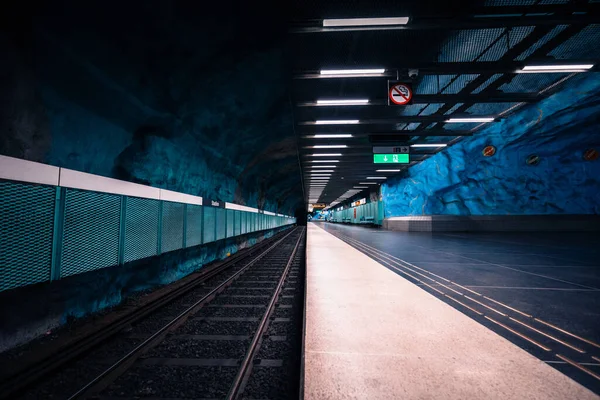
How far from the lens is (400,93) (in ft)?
21.0

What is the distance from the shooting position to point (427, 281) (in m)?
4.67

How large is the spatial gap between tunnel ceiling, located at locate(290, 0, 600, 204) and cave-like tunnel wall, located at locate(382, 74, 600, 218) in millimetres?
4737

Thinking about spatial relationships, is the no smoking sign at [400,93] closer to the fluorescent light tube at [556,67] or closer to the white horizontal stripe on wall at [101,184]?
the fluorescent light tube at [556,67]

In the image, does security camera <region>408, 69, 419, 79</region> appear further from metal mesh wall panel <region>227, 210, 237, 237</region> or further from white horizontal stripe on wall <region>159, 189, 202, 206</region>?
metal mesh wall panel <region>227, 210, 237, 237</region>

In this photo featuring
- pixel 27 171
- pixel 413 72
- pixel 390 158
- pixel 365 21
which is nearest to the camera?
pixel 27 171

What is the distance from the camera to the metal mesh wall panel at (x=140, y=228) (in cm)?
458

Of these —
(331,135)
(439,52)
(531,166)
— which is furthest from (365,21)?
(531,166)

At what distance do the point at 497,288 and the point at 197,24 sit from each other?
7427mm

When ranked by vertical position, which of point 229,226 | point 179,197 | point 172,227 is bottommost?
point 229,226

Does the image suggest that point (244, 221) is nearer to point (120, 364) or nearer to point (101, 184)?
point (101, 184)

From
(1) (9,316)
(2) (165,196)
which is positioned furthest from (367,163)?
(1) (9,316)

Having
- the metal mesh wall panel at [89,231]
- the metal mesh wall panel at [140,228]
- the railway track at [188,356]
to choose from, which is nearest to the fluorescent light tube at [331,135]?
the metal mesh wall panel at [140,228]

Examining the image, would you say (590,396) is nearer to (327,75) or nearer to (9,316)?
(9,316)

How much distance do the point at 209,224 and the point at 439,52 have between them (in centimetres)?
862
